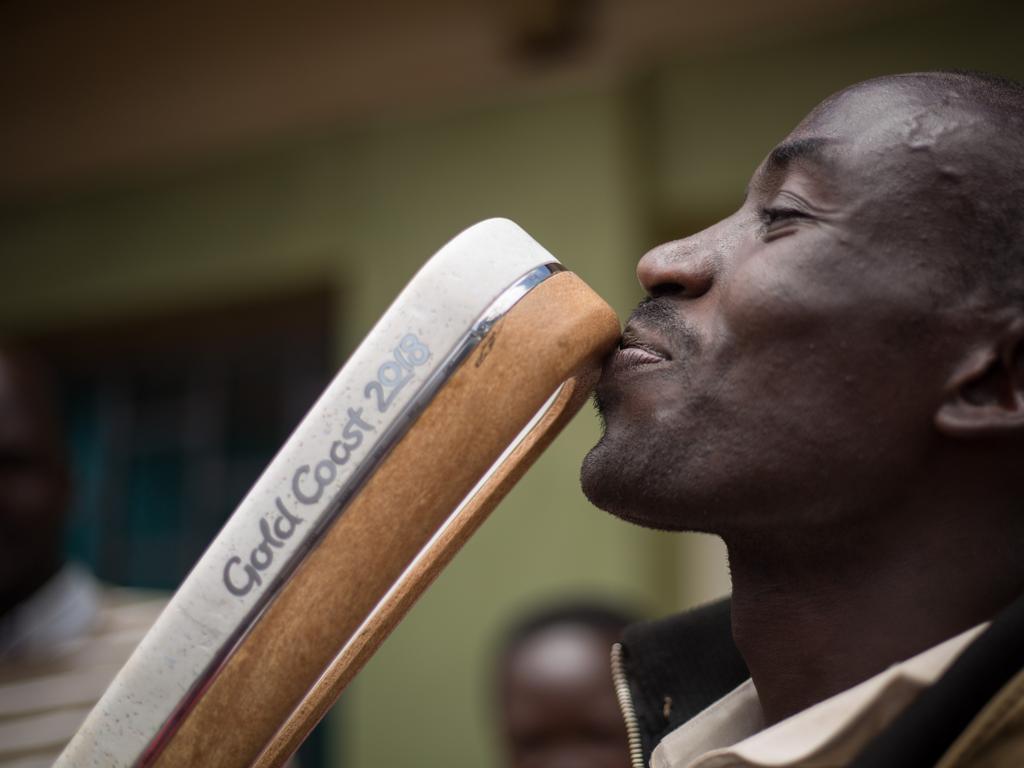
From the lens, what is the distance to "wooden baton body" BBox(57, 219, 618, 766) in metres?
1.07

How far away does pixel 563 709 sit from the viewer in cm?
276

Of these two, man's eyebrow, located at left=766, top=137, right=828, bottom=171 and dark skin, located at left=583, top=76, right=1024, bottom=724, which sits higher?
man's eyebrow, located at left=766, top=137, right=828, bottom=171

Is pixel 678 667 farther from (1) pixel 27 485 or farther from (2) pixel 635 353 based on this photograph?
(1) pixel 27 485

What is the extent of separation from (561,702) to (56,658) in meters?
1.13

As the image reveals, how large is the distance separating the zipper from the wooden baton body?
40 centimetres

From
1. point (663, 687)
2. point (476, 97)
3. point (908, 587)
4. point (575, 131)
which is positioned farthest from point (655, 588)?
point (908, 587)

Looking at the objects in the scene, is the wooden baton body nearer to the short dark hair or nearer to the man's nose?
the man's nose

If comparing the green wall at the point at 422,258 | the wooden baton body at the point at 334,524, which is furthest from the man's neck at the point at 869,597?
the green wall at the point at 422,258

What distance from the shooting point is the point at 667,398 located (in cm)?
118

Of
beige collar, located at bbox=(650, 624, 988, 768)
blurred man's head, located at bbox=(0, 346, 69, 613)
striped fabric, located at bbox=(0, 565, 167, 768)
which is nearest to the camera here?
beige collar, located at bbox=(650, 624, 988, 768)

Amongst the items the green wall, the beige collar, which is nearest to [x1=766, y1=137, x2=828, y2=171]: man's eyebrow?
the beige collar

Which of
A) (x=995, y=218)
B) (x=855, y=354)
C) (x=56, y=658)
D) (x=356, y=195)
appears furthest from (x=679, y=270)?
(x=356, y=195)

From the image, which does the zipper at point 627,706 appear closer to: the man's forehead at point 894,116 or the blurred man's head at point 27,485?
the man's forehead at point 894,116

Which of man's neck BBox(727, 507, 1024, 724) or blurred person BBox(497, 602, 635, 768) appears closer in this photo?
man's neck BBox(727, 507, 1024, 724)
